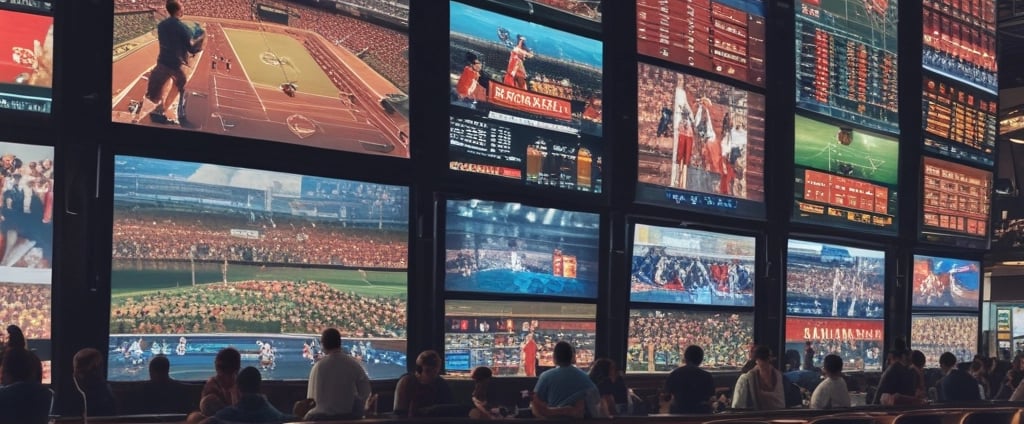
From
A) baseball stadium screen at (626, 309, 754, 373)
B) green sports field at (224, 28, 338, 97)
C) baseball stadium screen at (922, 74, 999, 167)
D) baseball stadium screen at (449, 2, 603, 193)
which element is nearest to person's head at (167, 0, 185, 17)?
green sports field at (224, 28, 338, 97)

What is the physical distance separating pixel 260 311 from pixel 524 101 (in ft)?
8.73

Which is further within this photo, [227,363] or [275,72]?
[275,72]

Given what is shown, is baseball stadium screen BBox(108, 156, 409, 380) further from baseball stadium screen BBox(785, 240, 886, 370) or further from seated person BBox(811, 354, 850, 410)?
baseball stadium screen BBox(785, 240, 886, 370)

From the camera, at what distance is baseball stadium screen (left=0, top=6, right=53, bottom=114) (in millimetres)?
6340

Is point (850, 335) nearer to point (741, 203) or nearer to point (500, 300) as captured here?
point (741, 203)

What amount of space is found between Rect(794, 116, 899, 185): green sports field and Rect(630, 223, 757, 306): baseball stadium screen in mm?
1171

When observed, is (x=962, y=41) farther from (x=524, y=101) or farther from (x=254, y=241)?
(x=254, y=241)

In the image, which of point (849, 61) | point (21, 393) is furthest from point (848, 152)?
point (21, 393)

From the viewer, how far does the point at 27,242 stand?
21.0ft

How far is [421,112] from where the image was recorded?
27.1ft

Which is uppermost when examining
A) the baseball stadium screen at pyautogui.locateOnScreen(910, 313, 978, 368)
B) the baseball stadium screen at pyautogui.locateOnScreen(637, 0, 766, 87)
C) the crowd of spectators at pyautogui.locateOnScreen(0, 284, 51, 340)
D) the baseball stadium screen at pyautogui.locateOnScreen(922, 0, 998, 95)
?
the baseball stadium screen at pyautogui.locateOnScreen(922, 0, 998, 95)

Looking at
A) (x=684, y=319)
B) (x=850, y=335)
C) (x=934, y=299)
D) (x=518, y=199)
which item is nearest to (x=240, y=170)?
(x=518, y=199)

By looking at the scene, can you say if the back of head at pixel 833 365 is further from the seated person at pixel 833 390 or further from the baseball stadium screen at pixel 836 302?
the baseball stadium screen at pixel 836 302

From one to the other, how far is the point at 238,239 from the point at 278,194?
0.41 m
